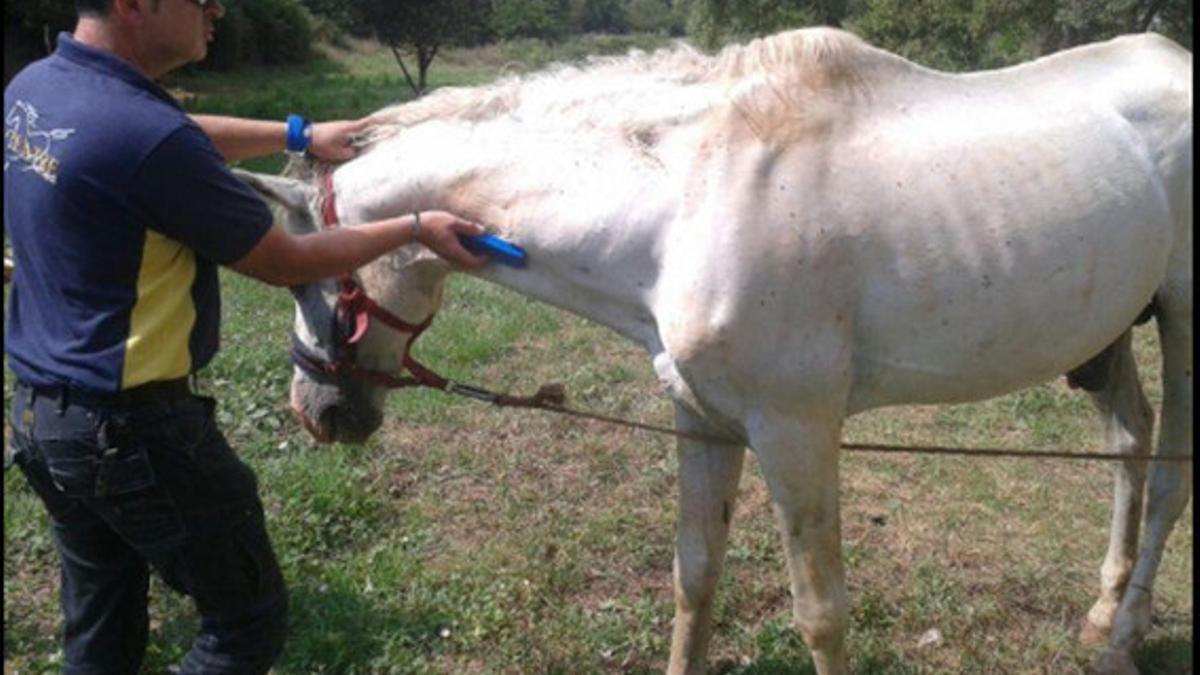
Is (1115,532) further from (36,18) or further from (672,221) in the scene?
(36,18)

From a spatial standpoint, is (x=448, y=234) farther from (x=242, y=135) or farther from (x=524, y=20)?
(x=524, y=20)

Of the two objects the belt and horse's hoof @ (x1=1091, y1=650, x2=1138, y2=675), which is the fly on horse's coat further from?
horse's hoof @ (x1=1091, y1=650, x2=1138, y2=675)

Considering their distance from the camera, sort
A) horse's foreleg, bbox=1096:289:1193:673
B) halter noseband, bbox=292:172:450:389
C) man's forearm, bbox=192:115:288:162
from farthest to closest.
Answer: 1. horse's foreleg, bbox=1096:289:1193:673
2. man's forearm, bbox=192:115:288:162
3. halter noseband, bbox=292:172:450:389

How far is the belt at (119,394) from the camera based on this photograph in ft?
7.11

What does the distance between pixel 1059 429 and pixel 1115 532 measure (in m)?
1.83

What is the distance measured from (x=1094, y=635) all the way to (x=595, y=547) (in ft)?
5.68

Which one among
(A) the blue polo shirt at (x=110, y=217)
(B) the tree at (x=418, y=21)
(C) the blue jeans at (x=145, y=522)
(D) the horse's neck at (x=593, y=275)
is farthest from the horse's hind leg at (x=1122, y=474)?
(B) the tree at (x=418, y=21)

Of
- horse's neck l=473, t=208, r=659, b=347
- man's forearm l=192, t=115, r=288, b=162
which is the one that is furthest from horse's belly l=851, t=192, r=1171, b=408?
man's forearm l=192, t=115, r=288, b=162

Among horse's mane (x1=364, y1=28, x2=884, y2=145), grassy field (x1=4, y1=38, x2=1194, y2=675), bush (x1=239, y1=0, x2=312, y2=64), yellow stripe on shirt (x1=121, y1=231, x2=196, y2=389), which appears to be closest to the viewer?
yellow stripe on shirt (x1=121, y1=231, x2=196, y2=389)

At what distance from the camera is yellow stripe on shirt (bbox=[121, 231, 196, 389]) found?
7.04ft

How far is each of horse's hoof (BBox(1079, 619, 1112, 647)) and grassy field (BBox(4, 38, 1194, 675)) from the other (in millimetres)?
81

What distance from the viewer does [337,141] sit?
2.91 meters

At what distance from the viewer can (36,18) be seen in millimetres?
20016

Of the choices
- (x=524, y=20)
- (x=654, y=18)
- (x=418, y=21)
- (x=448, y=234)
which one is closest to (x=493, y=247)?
(x=448, y=234)
